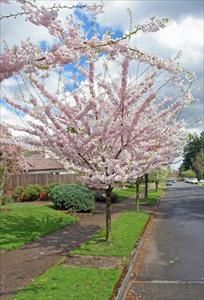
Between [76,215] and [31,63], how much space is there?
19.9m

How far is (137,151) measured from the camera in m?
12.4

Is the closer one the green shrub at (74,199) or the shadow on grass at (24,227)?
the shadow on grass at (24,227)

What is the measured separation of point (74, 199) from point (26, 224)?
6.66 m

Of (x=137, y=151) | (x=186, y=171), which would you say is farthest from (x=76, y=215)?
(x=186, y=171)

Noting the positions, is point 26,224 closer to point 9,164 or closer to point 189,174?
point 9,164

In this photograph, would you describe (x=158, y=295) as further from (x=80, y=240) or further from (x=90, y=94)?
(x=80, y=240)

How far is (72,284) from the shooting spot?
28.1 feet

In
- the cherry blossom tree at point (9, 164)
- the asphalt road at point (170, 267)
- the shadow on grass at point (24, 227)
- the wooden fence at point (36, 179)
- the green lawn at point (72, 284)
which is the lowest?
the asphalt road at point (170, 267)

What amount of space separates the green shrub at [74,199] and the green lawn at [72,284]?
14.0 m

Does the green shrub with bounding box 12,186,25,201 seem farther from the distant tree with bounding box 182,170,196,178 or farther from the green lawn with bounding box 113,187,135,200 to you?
the distant tree with bounding box 182,170,196,178

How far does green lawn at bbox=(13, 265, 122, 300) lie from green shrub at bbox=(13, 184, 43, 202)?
22.7 metres

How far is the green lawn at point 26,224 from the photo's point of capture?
1438 centimetres

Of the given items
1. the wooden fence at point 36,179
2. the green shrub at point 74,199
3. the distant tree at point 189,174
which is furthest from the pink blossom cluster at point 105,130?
the distant tree at point 189,174

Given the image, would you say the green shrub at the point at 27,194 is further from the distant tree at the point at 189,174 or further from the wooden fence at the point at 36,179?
the distant tree at the point at 189,174
